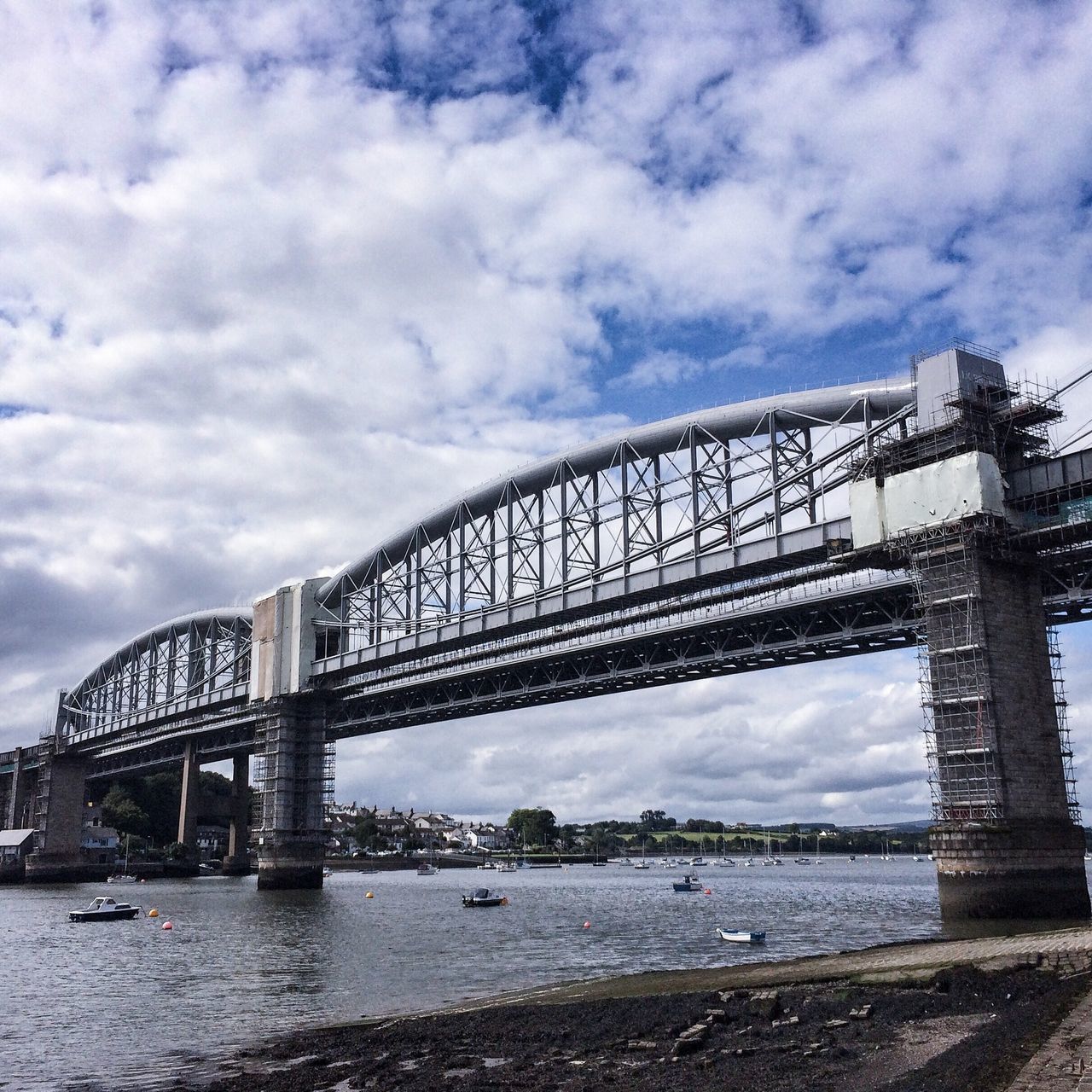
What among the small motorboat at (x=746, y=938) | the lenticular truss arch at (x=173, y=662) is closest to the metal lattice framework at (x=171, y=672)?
the lenticular truss arch at (x=173, y=662)

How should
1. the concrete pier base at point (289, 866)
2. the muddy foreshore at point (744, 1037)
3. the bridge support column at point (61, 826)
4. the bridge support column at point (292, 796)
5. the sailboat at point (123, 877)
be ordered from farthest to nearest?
the bridge support column at point (61, 826) < the sailboat at point (123, 877) < the bridge support column at point (292, 796) < the concrete pier base at point (289, 866) < the muddy foreshore at point (744, 1037)

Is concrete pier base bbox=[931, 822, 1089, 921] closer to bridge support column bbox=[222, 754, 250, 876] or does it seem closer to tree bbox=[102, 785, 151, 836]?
bridge support column bbox=[222, 754, 250, 876]

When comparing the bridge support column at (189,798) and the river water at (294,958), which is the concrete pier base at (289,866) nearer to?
the river water at (294,958)

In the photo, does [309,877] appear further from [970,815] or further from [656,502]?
[970,815]

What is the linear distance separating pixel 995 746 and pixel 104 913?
60.6 meters

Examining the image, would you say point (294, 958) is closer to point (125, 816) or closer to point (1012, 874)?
point (1012, 874)

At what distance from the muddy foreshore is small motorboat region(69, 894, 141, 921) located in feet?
179

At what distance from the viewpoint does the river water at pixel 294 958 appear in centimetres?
3077

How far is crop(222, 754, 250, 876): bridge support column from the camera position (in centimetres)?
15425

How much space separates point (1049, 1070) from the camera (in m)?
16.6

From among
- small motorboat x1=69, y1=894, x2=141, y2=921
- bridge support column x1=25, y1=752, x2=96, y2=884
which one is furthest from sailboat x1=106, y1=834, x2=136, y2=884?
small motorboat x1=69, y1=894, x2=141, y2=921

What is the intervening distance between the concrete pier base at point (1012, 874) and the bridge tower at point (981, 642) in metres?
0.05

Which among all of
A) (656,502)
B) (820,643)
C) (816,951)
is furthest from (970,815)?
(656,502)

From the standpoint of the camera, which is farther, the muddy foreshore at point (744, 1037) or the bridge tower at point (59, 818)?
the bridge tower at point (59, 818)
